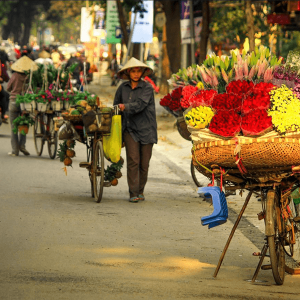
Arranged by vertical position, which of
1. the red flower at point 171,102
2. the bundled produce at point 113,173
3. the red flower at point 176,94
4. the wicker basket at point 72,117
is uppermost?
the red flower at point 176,94

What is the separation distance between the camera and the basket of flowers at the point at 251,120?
5816 millimetres

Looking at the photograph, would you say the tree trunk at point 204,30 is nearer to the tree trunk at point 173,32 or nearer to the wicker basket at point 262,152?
the tree trunk at point 173,32

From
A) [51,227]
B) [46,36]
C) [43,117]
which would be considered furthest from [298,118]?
[46,36]

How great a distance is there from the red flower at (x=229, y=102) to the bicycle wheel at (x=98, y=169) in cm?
441

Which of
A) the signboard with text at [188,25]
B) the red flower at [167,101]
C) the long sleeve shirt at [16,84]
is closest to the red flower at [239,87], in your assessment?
the red flower at [167,101]

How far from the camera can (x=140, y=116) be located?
10625 millimetres

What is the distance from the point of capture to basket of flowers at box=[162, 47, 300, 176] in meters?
5.82

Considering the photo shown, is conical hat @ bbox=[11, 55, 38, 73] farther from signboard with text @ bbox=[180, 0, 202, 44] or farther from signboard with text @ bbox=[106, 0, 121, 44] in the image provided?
signboard with text @ bbox=[106, 0, 121, 44]

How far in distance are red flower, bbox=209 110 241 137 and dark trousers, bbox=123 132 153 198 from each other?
4.57 m

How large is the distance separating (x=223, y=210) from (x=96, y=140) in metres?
4.77

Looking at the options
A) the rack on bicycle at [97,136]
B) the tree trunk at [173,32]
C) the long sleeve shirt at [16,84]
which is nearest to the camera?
the rack on bicycle at [97,136]

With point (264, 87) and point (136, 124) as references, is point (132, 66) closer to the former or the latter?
point (136, 124)

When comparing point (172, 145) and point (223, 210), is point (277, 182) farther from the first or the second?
point (172, 145)

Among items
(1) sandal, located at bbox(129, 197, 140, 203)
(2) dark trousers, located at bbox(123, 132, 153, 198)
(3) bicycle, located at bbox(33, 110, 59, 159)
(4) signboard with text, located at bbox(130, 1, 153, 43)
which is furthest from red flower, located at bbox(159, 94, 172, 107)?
(4) signboard with text, located at bbox(130, 1, 153, 43)
